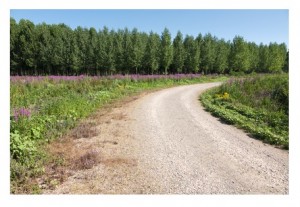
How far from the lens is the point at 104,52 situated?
148ft

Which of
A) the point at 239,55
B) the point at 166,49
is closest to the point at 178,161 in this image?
the point at 166,49

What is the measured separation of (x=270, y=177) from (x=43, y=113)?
8.49 m

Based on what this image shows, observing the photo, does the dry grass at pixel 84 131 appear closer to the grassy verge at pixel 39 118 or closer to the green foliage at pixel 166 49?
the grassy verge at pixel 39 118

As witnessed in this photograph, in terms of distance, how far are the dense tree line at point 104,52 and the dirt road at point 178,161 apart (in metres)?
36.0

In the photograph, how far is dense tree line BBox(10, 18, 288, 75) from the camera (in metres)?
45.0

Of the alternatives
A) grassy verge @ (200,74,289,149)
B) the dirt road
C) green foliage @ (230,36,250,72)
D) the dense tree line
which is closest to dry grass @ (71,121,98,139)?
the dirt road

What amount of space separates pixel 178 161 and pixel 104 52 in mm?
41240

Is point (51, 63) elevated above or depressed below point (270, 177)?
above

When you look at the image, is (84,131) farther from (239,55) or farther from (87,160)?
(239,55)

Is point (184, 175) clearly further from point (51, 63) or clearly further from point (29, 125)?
point (51, 63)

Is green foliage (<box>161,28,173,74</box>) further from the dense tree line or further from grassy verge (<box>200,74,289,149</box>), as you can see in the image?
grassy verge (<box>200,74,289,149</box>)

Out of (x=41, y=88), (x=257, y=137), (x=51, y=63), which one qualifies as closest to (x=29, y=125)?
(x=257, y=137)

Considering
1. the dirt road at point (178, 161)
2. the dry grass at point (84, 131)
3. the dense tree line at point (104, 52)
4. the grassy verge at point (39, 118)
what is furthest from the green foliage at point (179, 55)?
the dry grass at point (84, 131)

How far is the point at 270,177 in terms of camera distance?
559cm
